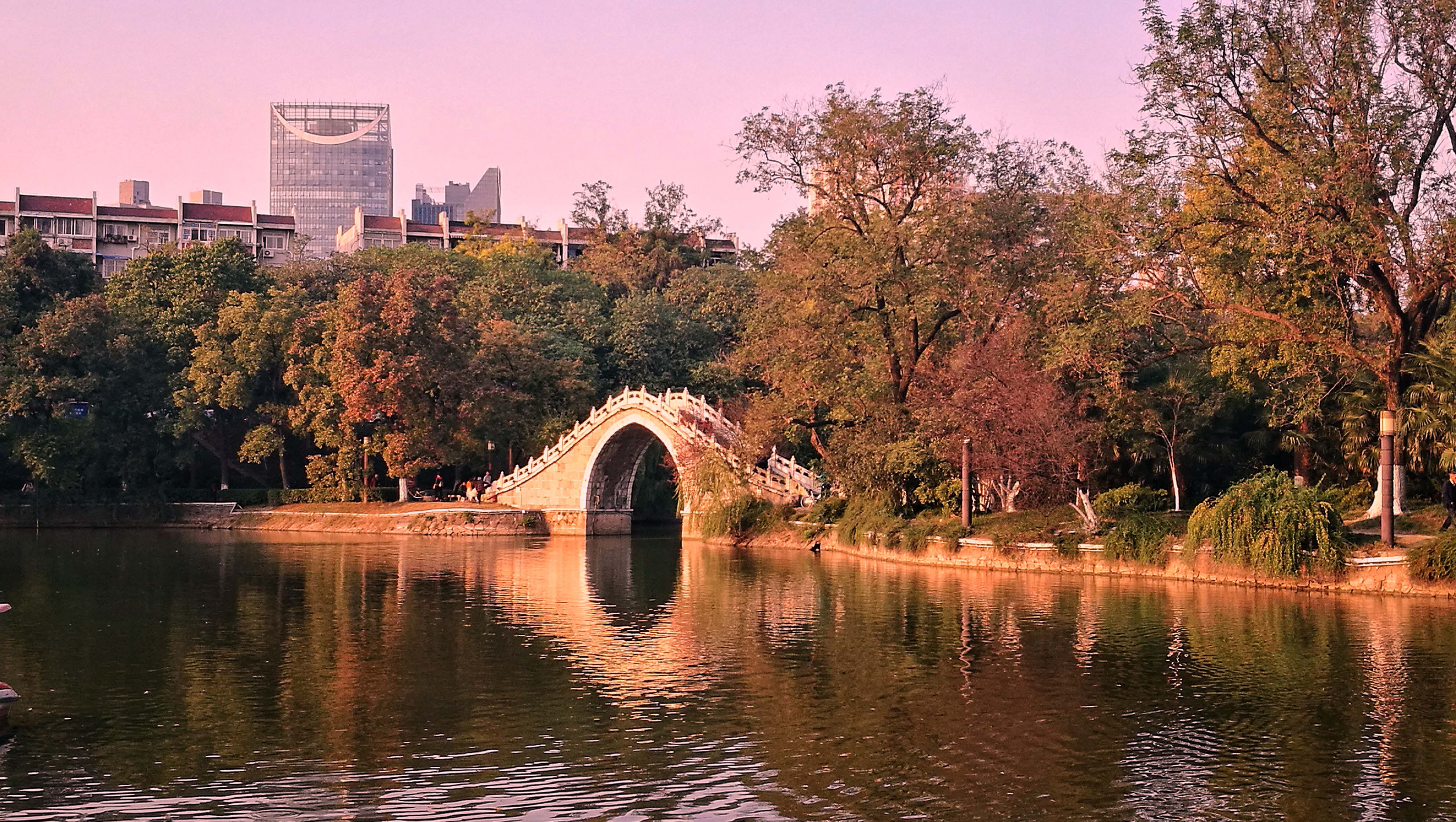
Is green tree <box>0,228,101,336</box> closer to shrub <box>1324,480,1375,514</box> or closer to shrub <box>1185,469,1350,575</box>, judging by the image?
shrub <box>1185,469,1350,575</box>

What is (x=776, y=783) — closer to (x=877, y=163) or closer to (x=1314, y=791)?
(x=1314, y=791)

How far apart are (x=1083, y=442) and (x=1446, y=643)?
1287 cm

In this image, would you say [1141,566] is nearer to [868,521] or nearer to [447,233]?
[868,521]

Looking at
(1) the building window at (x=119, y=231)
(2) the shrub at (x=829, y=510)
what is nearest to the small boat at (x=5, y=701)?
(2) the shrub at (x=829, y=510)

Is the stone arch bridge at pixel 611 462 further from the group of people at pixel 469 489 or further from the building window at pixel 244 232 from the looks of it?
the building window at pixel 244 232

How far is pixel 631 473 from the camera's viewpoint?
55.0 meters

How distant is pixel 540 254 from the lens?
77.8 metres

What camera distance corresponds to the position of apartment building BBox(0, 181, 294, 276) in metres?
103

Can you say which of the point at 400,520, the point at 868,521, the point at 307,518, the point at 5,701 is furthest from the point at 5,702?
the point at 307,518

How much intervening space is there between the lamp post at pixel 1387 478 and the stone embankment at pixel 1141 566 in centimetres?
57

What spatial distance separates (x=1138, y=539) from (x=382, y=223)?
309 feet

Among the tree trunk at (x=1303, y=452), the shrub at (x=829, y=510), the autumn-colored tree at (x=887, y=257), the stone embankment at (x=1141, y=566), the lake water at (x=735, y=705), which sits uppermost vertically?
the autumn-colored tree at (x=887, y=257)

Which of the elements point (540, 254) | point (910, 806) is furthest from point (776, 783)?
point (540, 254)

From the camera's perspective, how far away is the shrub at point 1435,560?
23.6 m
